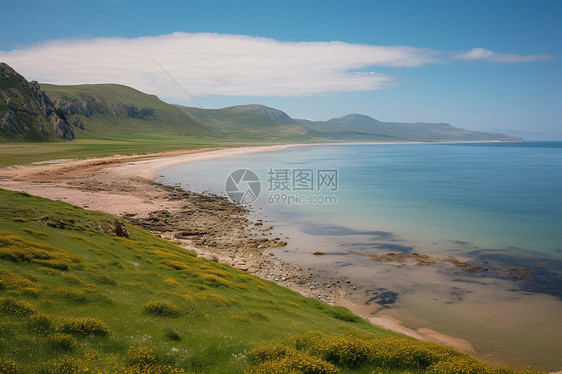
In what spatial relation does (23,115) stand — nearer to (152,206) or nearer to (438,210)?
(152,206)

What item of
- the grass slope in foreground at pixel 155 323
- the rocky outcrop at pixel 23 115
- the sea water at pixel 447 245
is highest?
the rocky outcrop at pixel 23 115

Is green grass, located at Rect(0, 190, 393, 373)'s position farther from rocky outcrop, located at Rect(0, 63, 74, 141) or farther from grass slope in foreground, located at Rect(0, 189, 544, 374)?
rocky outcrop, located at Rect(0, 63, 74, 141)

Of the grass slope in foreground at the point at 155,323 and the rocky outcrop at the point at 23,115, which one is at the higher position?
the rocky outcrop at the point at 23,115

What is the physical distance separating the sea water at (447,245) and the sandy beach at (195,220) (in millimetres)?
1832

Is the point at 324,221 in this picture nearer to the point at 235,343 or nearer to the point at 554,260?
the point at 554,260

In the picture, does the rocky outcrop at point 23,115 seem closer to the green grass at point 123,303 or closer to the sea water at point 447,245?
the sea water at point 447,245

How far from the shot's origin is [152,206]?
157 ft

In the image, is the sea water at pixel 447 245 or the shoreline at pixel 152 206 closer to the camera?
the sea water at pixel 447 245

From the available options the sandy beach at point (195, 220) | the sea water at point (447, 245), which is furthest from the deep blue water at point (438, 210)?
the sandy beach at point (195, 220)

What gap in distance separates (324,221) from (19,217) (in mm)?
34418

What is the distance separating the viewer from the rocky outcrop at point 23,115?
163m

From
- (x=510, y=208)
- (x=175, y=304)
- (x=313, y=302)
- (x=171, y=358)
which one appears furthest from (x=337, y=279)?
(x=510, y=208)

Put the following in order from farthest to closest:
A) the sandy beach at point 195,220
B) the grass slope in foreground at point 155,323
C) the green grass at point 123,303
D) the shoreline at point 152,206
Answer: the sandy beach at point 195,220 < the shoreline at point 152,206 < the green grass at point 123,303 < the grass slope in foreground at point 155,323

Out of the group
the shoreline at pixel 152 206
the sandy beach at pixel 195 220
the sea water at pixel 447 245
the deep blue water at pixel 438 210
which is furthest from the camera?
the deep blue water at pixel 438 210
